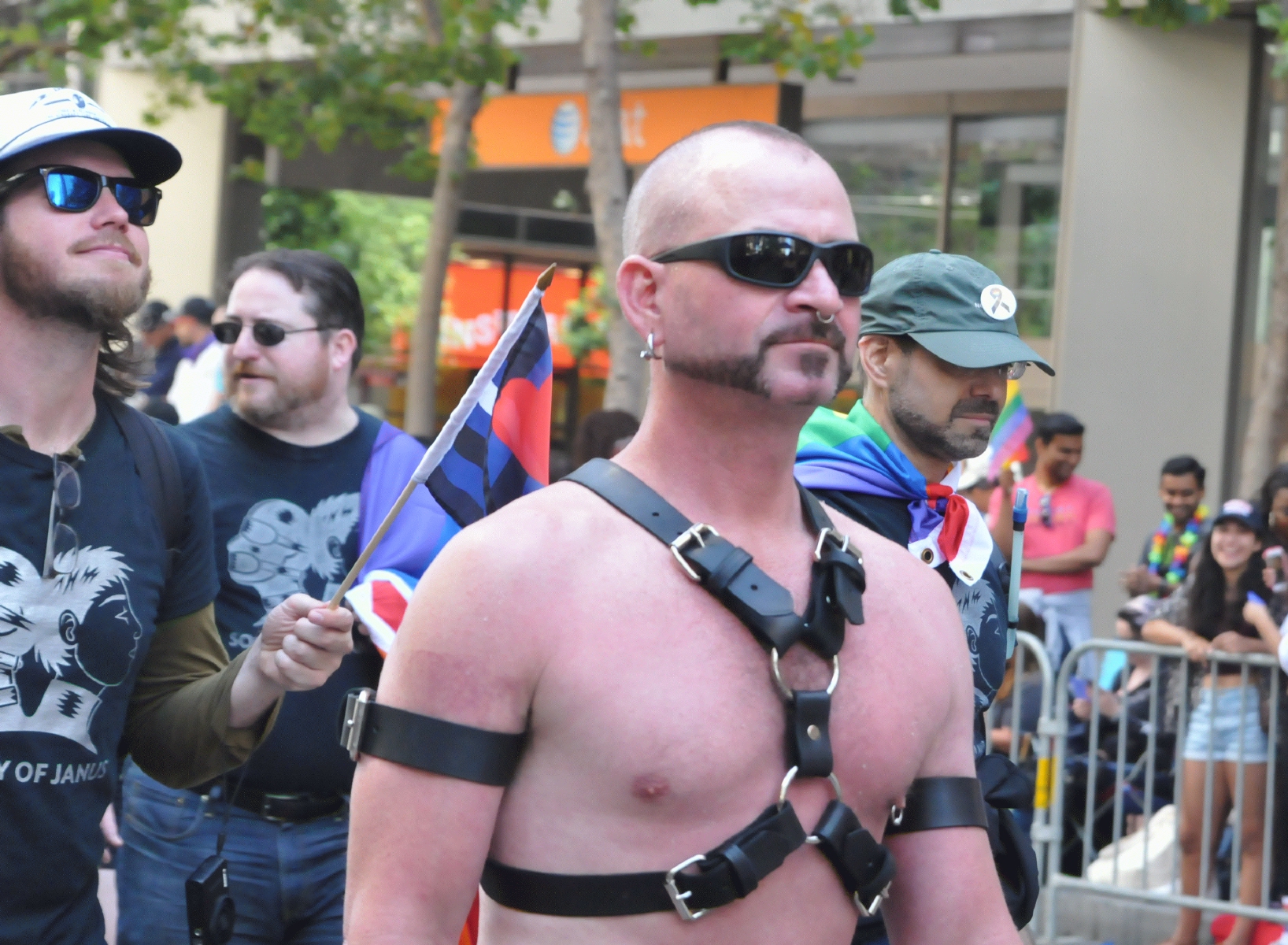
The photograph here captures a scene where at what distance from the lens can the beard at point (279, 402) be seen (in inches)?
173

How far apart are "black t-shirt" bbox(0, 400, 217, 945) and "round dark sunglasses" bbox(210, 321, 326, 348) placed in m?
1.61

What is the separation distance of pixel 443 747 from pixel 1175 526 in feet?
26.8

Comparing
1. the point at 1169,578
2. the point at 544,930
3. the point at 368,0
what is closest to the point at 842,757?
the point at 544,930

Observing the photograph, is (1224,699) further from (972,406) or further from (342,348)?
(342,348)

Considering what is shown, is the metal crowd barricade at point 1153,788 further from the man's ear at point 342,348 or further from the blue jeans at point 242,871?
the blue jeans at point 242,871

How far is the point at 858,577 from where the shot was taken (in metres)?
2.24

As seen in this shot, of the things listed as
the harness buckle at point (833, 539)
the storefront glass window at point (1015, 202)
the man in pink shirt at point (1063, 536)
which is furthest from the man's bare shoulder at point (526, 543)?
the storefront glass window at point (1015, 202)

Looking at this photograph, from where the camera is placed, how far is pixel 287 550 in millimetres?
4258

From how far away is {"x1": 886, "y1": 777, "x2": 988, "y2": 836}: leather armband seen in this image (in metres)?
2.33

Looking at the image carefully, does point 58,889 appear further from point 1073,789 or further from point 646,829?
point 1073,789

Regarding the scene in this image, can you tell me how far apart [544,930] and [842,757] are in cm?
43

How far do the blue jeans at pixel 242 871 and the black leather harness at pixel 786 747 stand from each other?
6.56 ft

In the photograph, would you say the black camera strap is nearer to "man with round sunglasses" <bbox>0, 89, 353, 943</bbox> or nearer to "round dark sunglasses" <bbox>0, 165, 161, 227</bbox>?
"man with round sunglasses" <bbox>0, 89, 353, 943</bbox>

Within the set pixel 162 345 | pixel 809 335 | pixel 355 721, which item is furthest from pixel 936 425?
pixel 162 345
